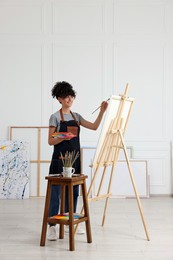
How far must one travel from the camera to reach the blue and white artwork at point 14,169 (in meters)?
6.74

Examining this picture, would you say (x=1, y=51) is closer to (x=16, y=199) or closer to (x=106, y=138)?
(x=16, y=199)

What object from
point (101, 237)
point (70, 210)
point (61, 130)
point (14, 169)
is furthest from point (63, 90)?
point (14, 169)

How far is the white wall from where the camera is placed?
7.06 meters

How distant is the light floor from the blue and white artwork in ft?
2.41

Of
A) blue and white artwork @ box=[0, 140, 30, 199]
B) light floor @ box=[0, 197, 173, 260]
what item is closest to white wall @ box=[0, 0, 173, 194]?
blue and white artwork @ box=[0, 140, 30, 199]

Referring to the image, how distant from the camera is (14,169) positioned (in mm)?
6777

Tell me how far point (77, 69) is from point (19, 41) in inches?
38.9

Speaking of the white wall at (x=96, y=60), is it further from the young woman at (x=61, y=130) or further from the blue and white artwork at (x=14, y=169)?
the young woman at (x=61, y=130)

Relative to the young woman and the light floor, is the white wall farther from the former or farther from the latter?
the young woman

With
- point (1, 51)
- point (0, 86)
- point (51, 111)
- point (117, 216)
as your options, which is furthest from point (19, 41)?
point (117, 216)

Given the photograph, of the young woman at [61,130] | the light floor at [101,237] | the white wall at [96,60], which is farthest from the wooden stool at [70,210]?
the white wall at [96,60]

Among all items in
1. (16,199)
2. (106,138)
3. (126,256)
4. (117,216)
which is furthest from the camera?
(16,199)

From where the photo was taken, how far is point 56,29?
7.10 m

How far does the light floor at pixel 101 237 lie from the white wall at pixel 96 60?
1.44m
